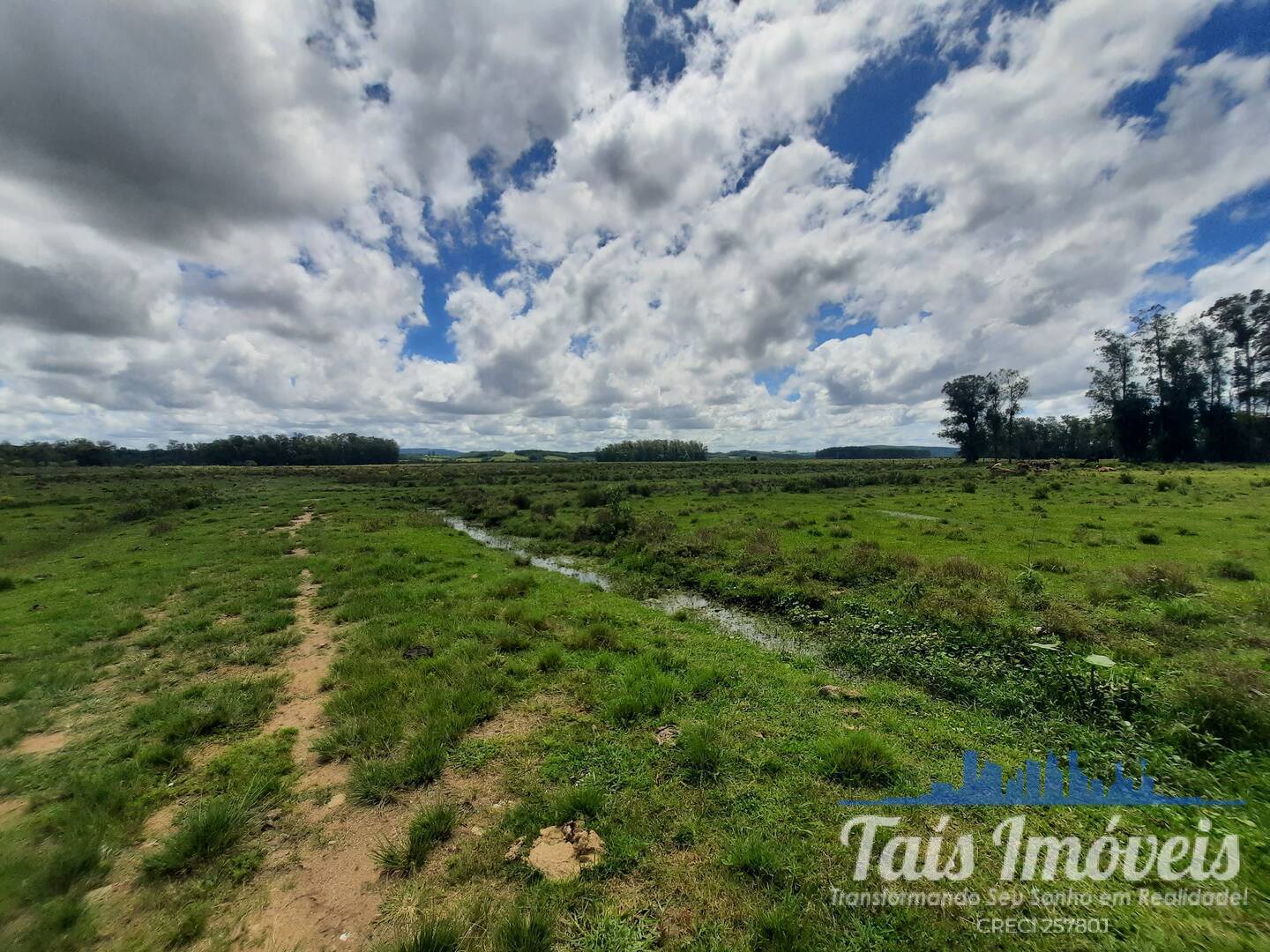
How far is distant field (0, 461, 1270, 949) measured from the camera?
4.36 m

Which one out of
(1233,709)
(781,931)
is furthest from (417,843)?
(1233,709)

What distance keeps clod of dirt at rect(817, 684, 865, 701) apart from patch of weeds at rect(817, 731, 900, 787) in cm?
194

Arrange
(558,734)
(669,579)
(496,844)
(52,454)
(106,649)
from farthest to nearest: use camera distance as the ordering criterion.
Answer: (52,454) < (669,579) < (106,649) < (558,734) < (496,844)

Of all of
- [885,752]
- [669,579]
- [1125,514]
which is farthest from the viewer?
[1125,514]

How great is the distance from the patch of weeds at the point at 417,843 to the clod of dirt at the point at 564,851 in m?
1.14

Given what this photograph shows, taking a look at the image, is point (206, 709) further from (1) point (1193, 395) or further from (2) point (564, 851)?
(1) point (1193, 395)

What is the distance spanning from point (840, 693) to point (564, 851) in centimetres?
609

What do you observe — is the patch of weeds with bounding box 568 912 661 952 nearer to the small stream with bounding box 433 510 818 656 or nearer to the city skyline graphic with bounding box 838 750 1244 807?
the city skyline graphic with bounding box 838 750 1244 807

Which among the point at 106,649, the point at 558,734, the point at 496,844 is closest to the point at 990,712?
the point at 558,734

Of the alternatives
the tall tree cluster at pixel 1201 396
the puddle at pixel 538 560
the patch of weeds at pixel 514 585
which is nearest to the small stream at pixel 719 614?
the puddle at pixel 538 560

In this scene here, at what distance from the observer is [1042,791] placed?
6.01 metres

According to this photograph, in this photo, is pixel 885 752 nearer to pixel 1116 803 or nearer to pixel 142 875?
pixel 1116 803

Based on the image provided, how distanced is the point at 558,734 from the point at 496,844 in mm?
2270

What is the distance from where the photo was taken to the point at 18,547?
26812mm
